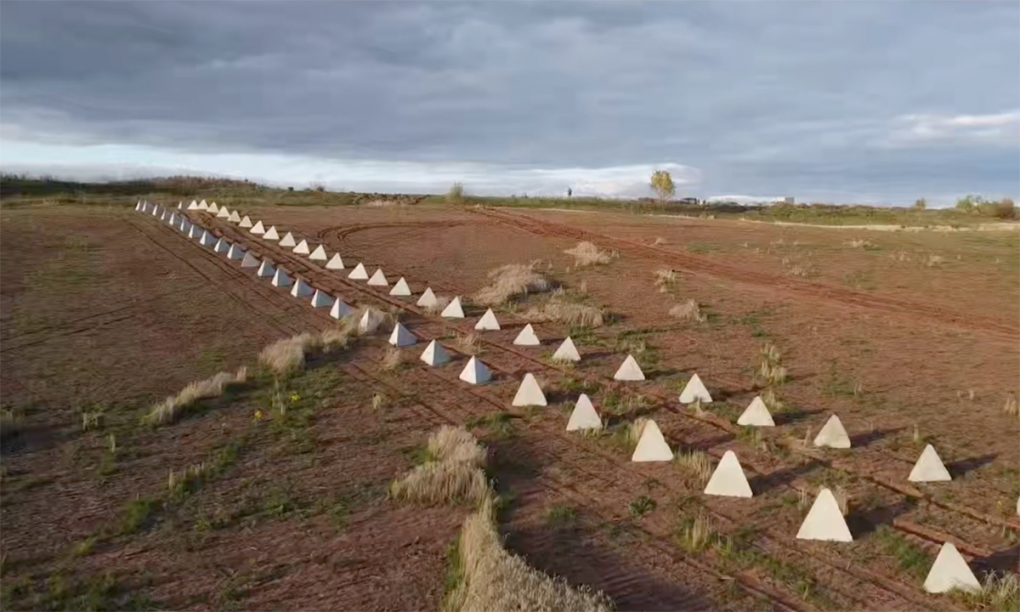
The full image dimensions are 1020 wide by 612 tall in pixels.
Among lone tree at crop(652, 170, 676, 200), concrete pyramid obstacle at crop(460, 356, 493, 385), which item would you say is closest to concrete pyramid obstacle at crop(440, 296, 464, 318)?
concrete pyramid obstacle at crop(460, 356, 493, 385)

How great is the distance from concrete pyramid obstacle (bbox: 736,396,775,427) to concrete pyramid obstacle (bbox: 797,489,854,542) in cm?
332

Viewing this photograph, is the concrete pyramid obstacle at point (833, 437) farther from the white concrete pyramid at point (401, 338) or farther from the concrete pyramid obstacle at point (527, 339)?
the white concrete pyramid at point (401, 338)

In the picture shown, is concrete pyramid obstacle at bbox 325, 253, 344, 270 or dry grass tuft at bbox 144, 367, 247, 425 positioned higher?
concrete pyramid obstacle at bbox 325, 253, 344, 270

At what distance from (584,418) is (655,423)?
1.03 m

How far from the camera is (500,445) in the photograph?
11258 millimetres

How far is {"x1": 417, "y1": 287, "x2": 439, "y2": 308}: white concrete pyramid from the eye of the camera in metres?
20.4

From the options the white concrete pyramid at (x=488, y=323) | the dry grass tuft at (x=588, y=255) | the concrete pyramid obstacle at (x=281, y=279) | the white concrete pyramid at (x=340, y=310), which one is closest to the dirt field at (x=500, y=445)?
the white concrete pyramid at (x=488, y=323)

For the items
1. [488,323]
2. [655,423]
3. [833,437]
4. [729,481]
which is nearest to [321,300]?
[488,323]

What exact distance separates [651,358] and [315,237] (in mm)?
18726

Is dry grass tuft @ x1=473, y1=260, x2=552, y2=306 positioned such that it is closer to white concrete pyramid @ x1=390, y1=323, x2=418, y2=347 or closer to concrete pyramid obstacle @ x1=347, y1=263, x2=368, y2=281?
concrete pyramid obstacle @ x1=347, y1=263, x2=368, y2=281

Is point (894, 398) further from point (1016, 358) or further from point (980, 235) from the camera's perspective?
point (980, 235)

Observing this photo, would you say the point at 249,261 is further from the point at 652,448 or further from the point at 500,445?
the point at 652,448

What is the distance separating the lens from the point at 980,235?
43438 millimetres

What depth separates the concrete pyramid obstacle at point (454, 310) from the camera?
19.4 metres
